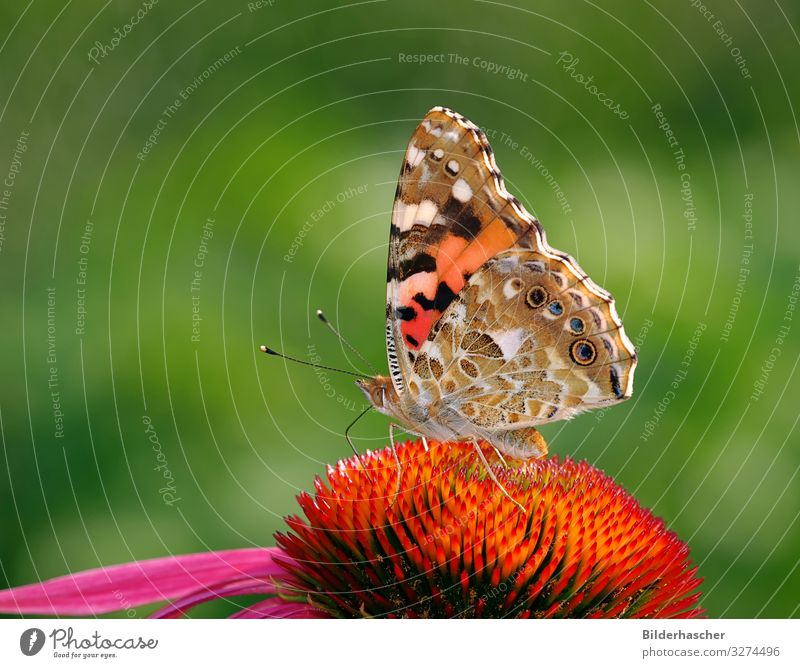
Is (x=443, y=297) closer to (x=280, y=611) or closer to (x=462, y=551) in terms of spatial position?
(x=462, y=551)

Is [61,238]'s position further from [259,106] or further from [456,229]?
[456,229]

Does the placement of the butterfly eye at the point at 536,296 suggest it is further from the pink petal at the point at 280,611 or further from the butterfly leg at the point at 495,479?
the pink petal at the point at 280,611

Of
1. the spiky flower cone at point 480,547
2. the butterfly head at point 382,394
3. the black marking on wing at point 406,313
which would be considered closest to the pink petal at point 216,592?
the spiky flower cone at point 480,547

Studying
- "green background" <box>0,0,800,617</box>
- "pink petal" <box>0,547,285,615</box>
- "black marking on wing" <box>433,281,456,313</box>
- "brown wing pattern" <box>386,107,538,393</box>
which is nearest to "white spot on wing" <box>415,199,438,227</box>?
"brown wing pattern" <box>386,107,538,393</box>

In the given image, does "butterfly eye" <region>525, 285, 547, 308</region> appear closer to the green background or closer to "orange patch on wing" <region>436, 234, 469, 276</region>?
"orange patch on wing" <region>436, 234, 469, 276</region>
